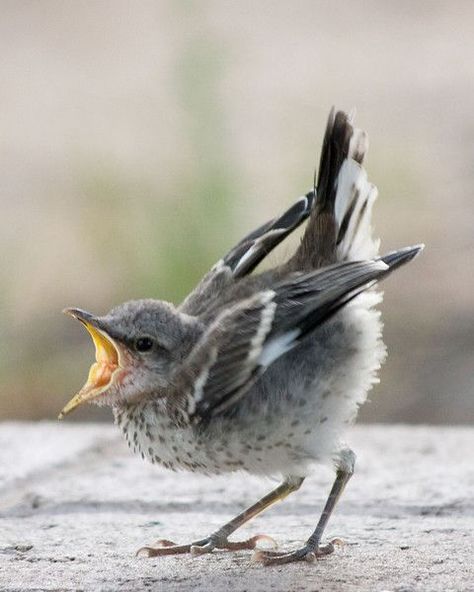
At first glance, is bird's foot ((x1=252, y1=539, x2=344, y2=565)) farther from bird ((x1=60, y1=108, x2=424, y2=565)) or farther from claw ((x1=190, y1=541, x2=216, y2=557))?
claw ((x1=190, y1=541, x2=216, y2=557))

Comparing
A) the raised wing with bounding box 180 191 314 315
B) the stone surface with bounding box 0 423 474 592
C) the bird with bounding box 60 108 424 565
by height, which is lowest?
the stone surface with bounding box 0 423 474 592

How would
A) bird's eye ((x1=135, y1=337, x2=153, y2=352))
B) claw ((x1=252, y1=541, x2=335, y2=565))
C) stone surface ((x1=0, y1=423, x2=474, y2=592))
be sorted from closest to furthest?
stone surface ((x1=0, y1=423, x2=474, y2=592))
claw ((x1=252, y1=541, x2=335, y2=565))
bird's eye ((x1=135, y1=337, x2=153, y2=352))

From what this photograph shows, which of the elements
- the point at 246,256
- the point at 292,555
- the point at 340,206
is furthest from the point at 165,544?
the point at 340,206

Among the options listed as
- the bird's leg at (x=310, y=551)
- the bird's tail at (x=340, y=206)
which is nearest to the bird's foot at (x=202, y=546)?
the bird's leg at (x=310, y=551)

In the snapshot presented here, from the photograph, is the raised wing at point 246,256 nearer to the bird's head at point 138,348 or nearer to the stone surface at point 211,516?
the bird's head at point 138,348

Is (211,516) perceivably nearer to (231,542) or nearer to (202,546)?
(231,542)

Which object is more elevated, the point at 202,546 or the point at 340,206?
the point at 340,206

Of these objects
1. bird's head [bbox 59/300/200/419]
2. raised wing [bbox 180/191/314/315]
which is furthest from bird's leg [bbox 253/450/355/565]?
raised wing [bbox 180/191/314/315]
